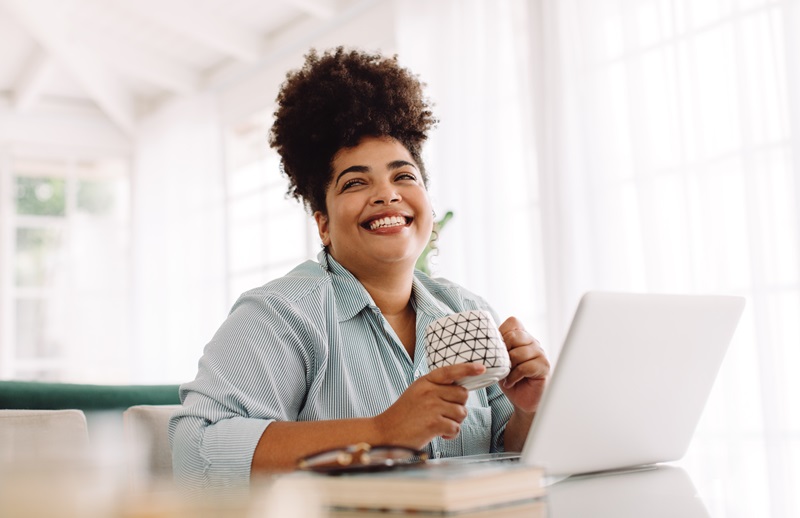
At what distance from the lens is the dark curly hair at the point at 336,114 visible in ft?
5.47

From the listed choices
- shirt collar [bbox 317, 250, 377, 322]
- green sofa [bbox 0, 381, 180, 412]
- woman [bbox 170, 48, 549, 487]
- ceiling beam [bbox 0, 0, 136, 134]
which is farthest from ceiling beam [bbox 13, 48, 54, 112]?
shirt collar [bbox 317, 250, 377, 322]

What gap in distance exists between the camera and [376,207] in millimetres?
1603

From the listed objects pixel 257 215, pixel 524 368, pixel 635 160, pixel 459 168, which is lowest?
pixel 524 368

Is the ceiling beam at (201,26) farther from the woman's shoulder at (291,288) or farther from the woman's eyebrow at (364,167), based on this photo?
the woman's shoulder at (291,288)

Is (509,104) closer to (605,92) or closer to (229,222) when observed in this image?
(605,92)

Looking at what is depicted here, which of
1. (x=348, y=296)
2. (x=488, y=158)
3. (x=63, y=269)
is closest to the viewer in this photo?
(x=348, y=296)

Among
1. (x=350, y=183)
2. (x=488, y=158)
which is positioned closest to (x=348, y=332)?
(x=350, y=183)

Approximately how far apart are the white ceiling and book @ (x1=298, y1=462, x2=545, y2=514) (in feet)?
15.1

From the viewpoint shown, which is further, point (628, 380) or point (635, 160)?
point (635, 160)

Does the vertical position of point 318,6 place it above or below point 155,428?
above

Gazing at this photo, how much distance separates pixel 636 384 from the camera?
3.57 ft

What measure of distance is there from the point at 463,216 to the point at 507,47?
0.84 m

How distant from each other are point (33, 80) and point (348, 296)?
5.37m

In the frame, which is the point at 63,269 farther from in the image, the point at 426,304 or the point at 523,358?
the point at 523,358
